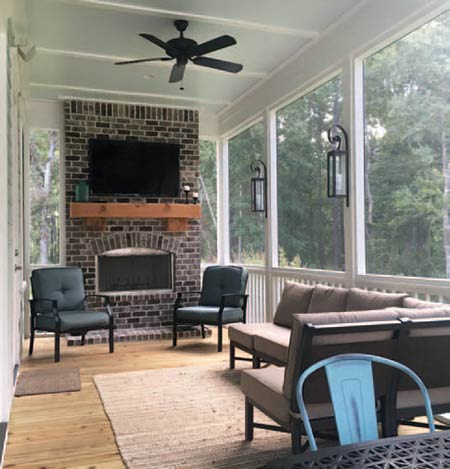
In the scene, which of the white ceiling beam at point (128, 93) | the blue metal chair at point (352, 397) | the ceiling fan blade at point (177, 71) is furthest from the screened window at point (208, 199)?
the blue metal chair at point (352, 397)

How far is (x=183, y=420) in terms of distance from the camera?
3.46m

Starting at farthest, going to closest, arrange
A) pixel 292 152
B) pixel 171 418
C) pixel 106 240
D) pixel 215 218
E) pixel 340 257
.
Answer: pixel 215 218, pixel 106 240, pixel 292 152, pixel 340 257, pixel 171 418

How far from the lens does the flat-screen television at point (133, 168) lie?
675 cm

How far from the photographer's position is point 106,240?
22.3 ft

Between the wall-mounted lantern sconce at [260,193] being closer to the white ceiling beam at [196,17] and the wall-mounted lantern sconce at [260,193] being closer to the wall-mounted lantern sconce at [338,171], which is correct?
the wall-mounted lantern sconce at [338,171]

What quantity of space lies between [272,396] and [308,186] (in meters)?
3.19

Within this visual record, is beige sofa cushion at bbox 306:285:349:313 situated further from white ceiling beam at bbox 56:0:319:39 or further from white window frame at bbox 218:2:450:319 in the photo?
white ceiling beam at bbox 56:0:319:39

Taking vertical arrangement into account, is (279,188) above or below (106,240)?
above

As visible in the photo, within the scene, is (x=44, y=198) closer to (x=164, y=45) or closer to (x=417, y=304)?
(x=164, y=45)

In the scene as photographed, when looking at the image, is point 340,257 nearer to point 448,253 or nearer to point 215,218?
point 448,253

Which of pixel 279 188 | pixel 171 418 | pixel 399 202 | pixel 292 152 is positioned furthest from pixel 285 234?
pixel 171 418

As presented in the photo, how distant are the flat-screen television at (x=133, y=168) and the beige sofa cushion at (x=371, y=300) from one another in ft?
12.7

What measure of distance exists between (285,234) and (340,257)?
1.19 meters

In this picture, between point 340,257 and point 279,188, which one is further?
point 279,188
